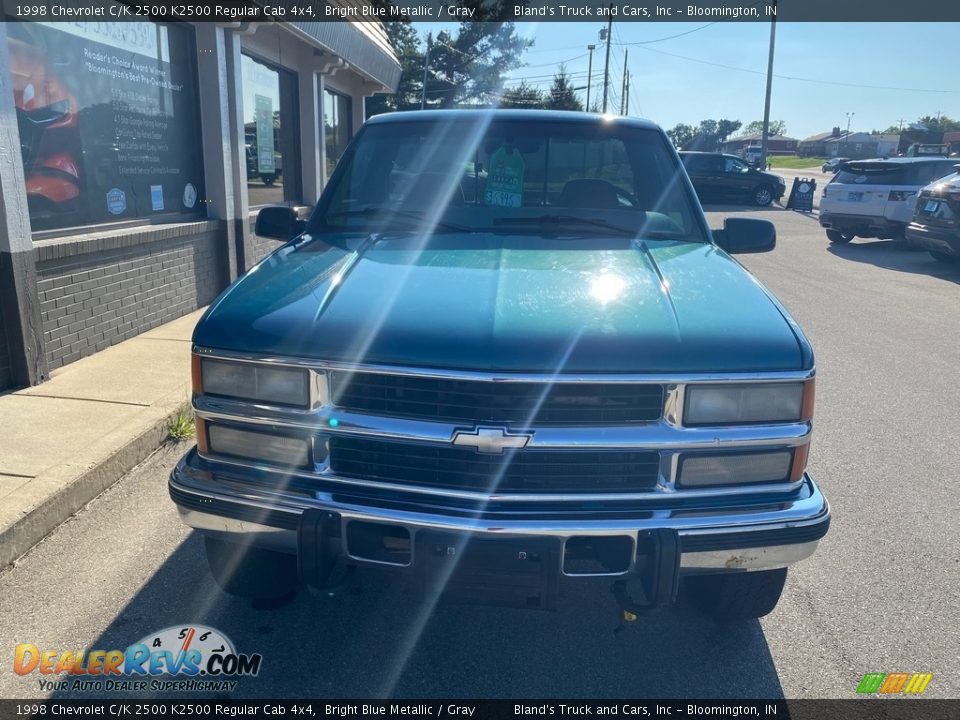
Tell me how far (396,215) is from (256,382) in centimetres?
136

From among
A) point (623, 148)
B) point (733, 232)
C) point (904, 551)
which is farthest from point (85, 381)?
point (904, 551)

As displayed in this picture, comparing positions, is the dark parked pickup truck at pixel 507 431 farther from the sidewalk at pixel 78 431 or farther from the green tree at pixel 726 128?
the green tree at pixel 726 128

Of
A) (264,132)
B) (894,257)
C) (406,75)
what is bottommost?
(894,257)

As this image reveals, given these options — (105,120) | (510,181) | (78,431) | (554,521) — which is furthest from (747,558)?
(105,120)

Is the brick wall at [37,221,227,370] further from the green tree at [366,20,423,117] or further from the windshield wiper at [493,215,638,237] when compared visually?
the green tree at [366,20,423,117]

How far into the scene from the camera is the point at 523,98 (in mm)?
57625

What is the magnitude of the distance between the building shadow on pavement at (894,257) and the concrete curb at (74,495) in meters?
11.7

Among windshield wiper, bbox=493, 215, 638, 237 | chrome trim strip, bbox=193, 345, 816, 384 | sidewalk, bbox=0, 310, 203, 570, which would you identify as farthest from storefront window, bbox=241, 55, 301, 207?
chrome trim strip, bbox=193, 345, 816, 384

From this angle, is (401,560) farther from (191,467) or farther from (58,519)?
(58,519)

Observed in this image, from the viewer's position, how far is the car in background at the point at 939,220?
12.0 meters

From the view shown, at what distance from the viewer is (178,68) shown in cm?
769

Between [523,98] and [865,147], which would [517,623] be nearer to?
[523,98]

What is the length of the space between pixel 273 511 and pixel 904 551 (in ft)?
9.51

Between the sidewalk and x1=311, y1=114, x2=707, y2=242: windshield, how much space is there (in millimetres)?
1733
